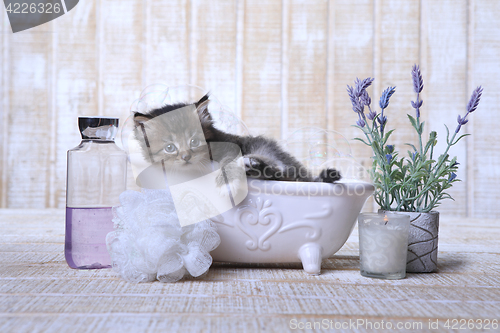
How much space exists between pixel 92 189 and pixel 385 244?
666 mm

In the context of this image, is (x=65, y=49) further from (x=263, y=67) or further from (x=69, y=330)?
(x=69, y=330)

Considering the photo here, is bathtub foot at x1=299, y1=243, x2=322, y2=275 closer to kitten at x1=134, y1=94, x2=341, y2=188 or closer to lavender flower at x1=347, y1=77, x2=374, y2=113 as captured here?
kitten at x1=134, y1=94, x2=341, y2=188

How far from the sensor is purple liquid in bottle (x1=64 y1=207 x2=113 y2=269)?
85 centimetres

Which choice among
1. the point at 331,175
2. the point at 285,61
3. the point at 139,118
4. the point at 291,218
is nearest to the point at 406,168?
the point at 331,175

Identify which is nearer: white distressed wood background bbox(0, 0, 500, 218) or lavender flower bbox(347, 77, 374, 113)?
lavender flower bbox(347, 77, 374, 113)

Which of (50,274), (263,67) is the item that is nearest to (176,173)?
(50,274)

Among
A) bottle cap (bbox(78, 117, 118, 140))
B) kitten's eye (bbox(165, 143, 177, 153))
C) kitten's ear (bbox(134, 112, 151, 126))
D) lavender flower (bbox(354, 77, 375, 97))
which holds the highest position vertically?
lavender flower (bbox(354, 77, 375, 97))

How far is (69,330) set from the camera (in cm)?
53

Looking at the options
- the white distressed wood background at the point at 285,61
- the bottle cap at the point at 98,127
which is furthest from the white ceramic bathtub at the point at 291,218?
the white distressed wood background at the point at 285,61

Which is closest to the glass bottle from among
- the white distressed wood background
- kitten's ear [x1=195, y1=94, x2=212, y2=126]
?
kitten's ear [x1=195, y1=94, x2=212, y2=126]

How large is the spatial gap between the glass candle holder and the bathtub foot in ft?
0.31

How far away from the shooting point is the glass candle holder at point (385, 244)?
79cm

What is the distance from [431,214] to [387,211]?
0.30 feet

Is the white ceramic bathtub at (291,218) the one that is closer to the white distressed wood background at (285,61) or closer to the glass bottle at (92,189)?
the glass bottle at (92,189)
